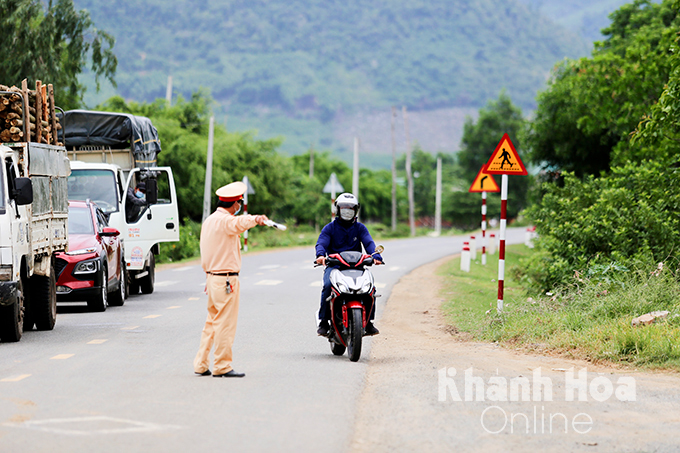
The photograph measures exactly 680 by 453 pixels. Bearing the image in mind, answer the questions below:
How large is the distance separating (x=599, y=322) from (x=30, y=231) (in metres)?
7.31

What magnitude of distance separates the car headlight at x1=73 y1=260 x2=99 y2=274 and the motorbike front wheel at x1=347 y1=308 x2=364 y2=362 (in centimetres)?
637

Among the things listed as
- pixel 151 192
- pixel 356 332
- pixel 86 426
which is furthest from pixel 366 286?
pixel 151 192

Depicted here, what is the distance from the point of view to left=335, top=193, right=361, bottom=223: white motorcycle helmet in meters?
9.36

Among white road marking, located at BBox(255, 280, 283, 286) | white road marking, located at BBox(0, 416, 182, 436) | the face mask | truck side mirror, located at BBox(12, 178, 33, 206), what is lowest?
white road marking, located at BBox(255, 280, 283, 286)

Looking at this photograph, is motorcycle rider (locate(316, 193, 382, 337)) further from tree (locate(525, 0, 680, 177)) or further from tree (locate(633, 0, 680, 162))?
tree (locate(525, 0, 680, 177))

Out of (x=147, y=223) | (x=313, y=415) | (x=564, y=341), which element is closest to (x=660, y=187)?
(x=564, y=341)

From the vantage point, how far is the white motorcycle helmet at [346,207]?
936 cm

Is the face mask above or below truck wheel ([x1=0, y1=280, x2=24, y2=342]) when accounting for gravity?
above

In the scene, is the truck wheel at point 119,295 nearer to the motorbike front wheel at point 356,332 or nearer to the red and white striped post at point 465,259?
the motorbike front wheel at point 356,332

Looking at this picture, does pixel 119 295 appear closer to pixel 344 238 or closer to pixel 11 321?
pixel 11 321

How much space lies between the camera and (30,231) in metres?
11.1

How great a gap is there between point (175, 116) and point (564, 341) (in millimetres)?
40494

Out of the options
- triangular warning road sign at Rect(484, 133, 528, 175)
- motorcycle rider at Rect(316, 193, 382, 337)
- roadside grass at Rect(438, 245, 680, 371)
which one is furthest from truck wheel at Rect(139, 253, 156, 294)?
motorcycle rider at Rect(316, 193, 382, 337)

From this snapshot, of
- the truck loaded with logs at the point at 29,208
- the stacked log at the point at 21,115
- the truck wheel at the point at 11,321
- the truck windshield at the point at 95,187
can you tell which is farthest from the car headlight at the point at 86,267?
the truck windshield at the point at 95,187
